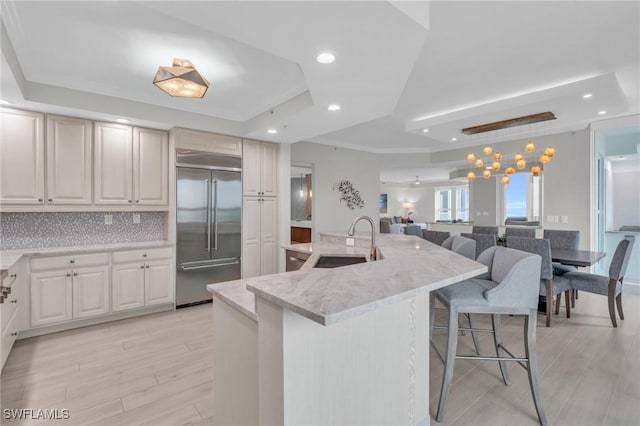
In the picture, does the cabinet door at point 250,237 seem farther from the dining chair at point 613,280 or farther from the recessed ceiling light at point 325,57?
the dining chair at point 613,280

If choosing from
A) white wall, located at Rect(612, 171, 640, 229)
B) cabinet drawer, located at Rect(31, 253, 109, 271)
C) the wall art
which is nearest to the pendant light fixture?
cabinet drawer, located at Rect(31, 253, 109, 271)

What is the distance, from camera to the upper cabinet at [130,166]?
3619 mm

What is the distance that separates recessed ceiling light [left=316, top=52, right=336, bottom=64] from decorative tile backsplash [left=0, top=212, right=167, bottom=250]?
10.4ft

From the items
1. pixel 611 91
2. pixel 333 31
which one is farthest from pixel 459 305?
pixel 611 91

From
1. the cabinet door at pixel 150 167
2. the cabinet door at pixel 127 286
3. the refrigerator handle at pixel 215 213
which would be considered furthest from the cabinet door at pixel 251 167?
the cabinet door at pixel 127 286

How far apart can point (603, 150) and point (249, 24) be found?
6.29 m

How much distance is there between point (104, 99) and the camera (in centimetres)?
337

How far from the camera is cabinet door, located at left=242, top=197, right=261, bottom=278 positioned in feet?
14.7

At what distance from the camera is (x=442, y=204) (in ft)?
46.8

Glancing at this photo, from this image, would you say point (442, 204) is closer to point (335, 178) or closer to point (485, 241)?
point (335, 178)

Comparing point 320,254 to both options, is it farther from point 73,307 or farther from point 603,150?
point 603,150

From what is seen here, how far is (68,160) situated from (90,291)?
1.45 metres

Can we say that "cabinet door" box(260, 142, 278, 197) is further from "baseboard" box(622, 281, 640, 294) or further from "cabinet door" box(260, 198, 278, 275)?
"baseboard" box(622, 281, 640, 294)

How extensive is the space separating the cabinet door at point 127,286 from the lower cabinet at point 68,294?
85 millimetres
